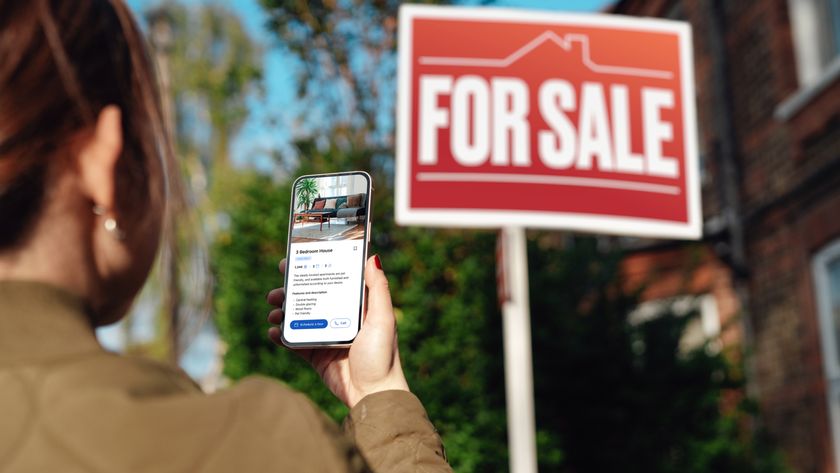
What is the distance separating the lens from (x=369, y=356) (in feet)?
4.64

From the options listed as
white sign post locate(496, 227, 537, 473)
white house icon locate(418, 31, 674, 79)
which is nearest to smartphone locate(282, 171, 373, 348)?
white sign post locate(496, 227, 537, 473)

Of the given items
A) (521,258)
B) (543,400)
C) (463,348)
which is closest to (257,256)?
(463,348)

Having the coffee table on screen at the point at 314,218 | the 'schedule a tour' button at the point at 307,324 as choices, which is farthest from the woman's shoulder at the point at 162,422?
the coffee table on screen at the point at 314,218

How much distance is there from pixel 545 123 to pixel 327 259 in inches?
133

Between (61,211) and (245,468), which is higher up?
(61,211)

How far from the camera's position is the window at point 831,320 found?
338 inches

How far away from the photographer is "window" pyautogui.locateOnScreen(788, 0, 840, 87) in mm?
9367

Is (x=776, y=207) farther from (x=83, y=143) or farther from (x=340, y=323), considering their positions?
(x=83, y=143)

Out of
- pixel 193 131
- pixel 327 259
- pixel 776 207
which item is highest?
pixel 193 131

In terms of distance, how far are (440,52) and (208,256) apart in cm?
381

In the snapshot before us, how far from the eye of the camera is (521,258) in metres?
4.53

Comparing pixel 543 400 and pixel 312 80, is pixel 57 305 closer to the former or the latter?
pixel 543 400

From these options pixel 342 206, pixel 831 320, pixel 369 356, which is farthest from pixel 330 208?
pixel 831 320

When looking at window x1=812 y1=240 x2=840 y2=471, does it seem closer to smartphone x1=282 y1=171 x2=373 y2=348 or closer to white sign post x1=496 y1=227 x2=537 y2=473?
white sign post x1=496 y1=227 x2=537 y2=473
